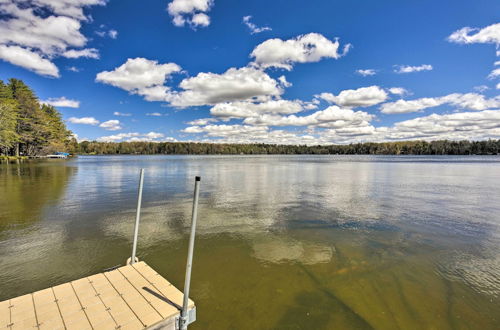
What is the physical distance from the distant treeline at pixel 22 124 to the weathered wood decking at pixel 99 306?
55.9 m

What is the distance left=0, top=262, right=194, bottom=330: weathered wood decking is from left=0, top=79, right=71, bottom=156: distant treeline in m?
55.9

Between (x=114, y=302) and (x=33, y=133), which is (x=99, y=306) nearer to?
(x=114, y=302)

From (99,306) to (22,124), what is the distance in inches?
2825

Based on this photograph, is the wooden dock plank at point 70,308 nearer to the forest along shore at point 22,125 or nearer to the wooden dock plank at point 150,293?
the wooden dock plank at point 150,293

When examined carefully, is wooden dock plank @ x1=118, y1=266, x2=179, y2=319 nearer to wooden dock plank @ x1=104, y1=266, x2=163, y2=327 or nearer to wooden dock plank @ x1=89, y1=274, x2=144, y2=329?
wooden dock plank @ x1=104, y1=266, x2=163, y2=327

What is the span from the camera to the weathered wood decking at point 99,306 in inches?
127

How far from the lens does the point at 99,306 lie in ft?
11.7

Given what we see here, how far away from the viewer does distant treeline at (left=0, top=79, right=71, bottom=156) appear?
44.7 m

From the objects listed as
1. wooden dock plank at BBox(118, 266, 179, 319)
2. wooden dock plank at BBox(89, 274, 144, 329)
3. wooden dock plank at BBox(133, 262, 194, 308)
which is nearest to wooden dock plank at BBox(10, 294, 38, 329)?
wooden dock plank at BBox(89, 274, 144, 329)

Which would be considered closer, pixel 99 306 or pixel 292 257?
pixel 99 306

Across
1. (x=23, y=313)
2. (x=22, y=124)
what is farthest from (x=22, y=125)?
(x=23, y=313)

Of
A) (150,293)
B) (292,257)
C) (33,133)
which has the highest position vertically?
(33,133)

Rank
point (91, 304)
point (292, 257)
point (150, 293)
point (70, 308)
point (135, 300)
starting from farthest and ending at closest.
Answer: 1. point (292, 257)
2. point (150, 293)
3. point (135, 300)
4. point (91, 304)
5. point (70, 308)

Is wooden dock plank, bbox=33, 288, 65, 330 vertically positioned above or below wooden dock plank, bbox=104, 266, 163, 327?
above
